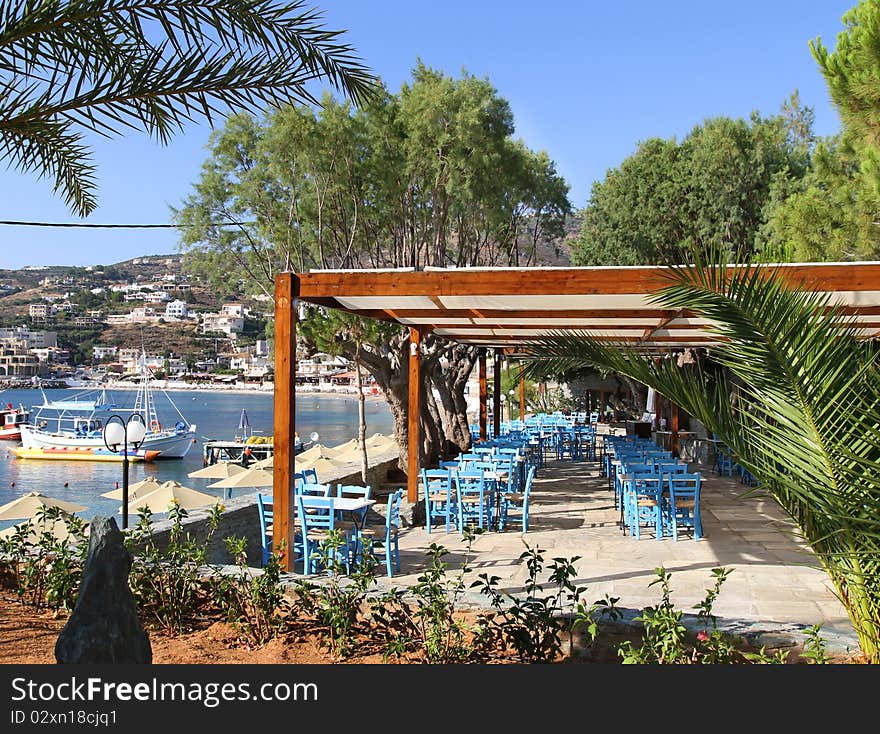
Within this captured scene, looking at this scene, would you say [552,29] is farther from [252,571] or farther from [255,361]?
[255,361]

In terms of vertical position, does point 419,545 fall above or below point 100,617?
below

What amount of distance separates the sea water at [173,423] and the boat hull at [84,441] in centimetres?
102

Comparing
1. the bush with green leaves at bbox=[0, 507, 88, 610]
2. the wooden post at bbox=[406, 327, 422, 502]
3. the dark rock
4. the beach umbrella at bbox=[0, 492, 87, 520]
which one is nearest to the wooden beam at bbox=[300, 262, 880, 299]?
the bush with green leaves at bbox=[0, 507, 88, 610]

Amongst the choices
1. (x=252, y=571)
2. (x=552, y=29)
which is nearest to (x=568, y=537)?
(x=252, y=571)

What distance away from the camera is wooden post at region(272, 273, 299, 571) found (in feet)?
19.8

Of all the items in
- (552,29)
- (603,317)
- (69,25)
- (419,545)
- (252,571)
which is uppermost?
(552,29)

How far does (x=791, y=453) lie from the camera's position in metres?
3.30

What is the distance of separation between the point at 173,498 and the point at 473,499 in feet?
16.8

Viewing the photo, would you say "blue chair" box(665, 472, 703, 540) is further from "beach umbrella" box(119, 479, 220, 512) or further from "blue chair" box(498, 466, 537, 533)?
"beach umbrella" box(119, 479, 220, 512)

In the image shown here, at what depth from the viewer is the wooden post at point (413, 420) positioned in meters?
9.54

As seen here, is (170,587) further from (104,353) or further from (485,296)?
(104,353)

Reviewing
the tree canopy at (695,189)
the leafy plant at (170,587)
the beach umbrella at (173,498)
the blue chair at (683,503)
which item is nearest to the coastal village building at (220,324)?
the tree canopy at (695,189)

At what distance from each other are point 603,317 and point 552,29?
5888 millimetres

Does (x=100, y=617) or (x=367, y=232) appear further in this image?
(x=367, y=232)
